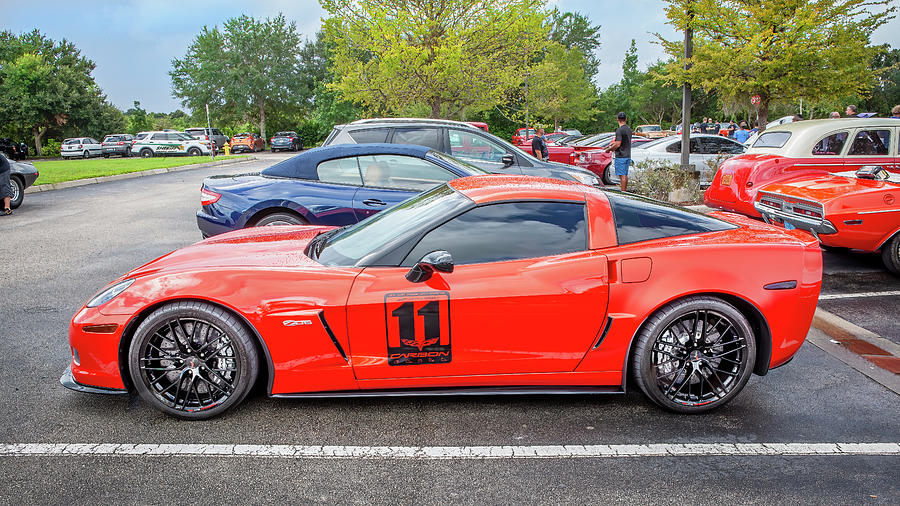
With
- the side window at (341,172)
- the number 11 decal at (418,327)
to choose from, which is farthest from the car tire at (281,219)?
the number 11 decal at (418,327)

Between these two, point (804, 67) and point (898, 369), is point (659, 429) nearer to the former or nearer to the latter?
point (898, 369)

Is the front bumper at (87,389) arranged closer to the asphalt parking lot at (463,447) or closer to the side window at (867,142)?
the asphalt parking lot at (463,447)

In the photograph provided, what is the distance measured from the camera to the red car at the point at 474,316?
3383mm

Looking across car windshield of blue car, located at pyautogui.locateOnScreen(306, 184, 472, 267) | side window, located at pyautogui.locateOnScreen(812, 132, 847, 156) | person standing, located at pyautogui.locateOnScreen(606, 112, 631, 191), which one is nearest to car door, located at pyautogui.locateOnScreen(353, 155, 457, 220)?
car windshield of blue car, located at pyautogui.locateOnScreen(306, 184, 472, 267)

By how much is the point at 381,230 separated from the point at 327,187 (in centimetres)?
310

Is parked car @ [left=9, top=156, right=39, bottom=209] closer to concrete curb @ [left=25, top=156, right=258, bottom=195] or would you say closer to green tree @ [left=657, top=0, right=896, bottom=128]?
concrete curb @ [left=25, top=156, right=258, bottom=195]

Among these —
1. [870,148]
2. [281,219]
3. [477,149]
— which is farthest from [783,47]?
[281,219]

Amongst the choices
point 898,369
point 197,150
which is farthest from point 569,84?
point 898,369

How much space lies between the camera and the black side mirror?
3236 mm

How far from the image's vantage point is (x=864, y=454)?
10.3ft

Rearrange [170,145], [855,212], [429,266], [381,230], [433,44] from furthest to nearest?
[170,145] < [433,44] < [855,212] < [381,230] < [429,266]

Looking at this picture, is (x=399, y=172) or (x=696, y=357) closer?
(x=696, y=357)

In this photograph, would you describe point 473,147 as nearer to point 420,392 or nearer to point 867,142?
point 867,142

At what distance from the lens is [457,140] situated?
10203 millimetres
